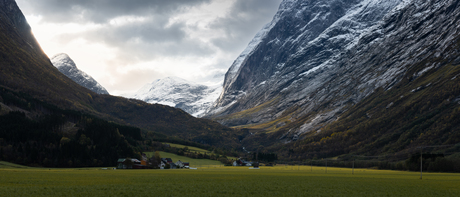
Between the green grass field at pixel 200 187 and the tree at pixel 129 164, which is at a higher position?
the green grass field at pixel 200 187

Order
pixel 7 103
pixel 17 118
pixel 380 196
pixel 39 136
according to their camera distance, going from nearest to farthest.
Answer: pixel 380 196 < pixel 39 136 < pixel 17 118 < pixel 7 103

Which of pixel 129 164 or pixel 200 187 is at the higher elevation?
pixel 200 187

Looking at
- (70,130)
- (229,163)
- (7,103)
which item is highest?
(7,103)

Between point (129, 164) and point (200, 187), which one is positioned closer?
point (200, 187)

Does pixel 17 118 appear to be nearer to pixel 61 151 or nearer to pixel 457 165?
pixel 61 151

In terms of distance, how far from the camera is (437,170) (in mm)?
115125

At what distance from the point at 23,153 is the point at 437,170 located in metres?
168

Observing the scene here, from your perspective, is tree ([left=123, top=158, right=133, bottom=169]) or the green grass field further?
tree ([left=123, top=158, right=133, bottom=169])

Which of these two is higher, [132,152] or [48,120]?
[48,120]

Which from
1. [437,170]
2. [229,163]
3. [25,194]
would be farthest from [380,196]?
[229,163]

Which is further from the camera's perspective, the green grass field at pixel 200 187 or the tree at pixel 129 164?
the tree at pixel 129 164

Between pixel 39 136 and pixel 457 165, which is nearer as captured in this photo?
pixel 457 165

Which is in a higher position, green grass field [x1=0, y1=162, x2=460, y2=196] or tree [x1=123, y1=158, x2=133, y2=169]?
green grass field [x1=0, y1=162, x2=460, y2=196]

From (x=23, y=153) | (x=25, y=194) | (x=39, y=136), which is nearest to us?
(x=25, y=194)
